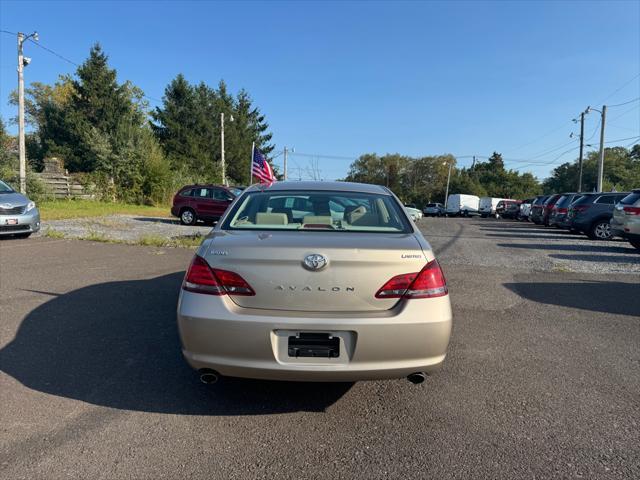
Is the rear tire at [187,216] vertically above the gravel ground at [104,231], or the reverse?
the rear tire at [187,216]

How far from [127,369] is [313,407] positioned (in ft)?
5.20

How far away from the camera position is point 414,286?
2.81 meters

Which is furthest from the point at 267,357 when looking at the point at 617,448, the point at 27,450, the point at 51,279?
the point at 51,279

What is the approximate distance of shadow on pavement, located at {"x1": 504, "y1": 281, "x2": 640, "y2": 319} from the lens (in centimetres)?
586

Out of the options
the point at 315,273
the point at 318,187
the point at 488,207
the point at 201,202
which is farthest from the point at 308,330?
the point at 488,207

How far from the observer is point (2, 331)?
14.6 feet

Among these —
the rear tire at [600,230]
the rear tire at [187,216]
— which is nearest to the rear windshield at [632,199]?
the rear tire at [600,230]

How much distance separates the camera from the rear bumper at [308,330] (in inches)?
106

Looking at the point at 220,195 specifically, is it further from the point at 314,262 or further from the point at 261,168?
the point at 314,262

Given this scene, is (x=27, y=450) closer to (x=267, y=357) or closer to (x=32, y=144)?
(x=267, y=357)

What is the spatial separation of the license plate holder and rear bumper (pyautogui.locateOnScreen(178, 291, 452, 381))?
0.03 m

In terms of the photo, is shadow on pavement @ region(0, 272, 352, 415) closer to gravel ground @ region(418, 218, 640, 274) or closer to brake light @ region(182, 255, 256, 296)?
brake light @ region(182, 255, 256, 296)

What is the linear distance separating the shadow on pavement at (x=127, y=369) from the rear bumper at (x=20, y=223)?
631cm

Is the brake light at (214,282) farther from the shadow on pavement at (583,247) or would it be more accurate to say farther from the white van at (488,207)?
the white van at (488,207)
